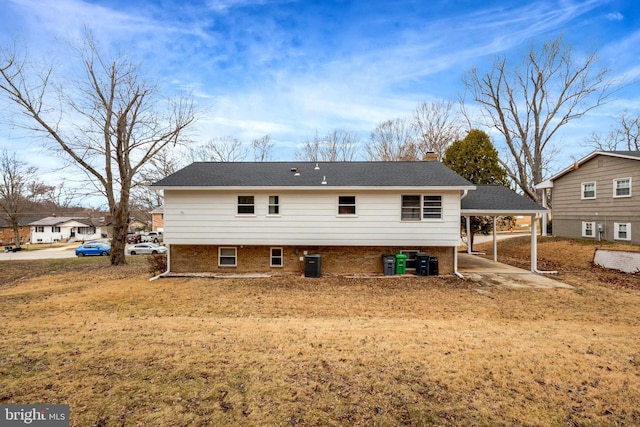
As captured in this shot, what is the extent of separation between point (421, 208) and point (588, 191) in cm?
1462

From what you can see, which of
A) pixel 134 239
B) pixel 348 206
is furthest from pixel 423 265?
pixel 134 239

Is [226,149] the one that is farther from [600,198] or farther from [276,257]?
[600,198]

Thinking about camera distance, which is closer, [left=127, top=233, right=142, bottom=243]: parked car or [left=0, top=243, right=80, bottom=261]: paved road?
[left=0, top=243, right=80, bottom=261]: paved road

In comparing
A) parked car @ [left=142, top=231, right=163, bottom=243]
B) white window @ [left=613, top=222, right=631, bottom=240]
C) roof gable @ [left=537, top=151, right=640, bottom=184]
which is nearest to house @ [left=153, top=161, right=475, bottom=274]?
roof gable @ [left=537, top=151, right=640, bottom=184]

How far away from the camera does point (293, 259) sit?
12.8 meters

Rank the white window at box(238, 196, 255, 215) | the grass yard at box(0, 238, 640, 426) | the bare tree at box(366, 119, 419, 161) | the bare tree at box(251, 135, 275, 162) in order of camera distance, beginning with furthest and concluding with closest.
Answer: the bare tree at box(251, 135, 275, 162), the bare tree at box(366, 119, 419, 161), the white window at box(238, 196, 255, 215), the grass yard at box(0, 238, 640, 426)

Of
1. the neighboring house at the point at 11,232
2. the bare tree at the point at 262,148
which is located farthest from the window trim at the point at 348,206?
the neighboring house at the point at 11,232

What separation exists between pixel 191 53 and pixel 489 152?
18418mm

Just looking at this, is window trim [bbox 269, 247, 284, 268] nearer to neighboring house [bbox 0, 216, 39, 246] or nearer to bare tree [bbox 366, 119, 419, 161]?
bare tree [bbox 366, 119, 419, 161]

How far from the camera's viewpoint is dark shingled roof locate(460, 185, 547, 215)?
41.1 feet

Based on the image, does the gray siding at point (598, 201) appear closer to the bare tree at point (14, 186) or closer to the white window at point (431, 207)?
the white window at point (431, 207)

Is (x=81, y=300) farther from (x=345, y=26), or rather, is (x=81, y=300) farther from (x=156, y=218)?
(x=156, y=218)

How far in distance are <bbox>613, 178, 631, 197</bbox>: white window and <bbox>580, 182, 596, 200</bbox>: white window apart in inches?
51.1

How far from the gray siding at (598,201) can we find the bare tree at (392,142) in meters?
13.0
